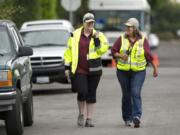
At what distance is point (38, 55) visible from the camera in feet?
69.5

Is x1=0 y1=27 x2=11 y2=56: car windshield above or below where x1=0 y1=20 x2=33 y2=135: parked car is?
above

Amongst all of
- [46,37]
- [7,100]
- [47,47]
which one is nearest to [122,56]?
[7,100]

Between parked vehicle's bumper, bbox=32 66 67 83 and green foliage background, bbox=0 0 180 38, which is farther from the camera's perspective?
green foliage background, bbox=0 0 180 38

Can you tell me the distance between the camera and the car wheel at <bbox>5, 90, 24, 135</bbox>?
1259 centimetres

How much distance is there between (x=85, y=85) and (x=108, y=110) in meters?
3.16

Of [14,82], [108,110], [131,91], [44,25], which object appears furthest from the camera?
[44,25]

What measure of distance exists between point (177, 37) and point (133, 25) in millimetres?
91457

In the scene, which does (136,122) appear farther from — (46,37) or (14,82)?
(46,37)

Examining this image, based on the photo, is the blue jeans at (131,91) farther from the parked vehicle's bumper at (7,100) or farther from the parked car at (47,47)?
the parked car at (47,47)

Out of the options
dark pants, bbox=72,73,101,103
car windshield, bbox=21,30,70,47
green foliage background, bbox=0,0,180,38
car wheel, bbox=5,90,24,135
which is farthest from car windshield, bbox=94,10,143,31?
car wheel, bbox=5,90,24,135

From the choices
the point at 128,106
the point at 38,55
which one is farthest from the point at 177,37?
the point at 128,106

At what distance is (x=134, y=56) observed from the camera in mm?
14141

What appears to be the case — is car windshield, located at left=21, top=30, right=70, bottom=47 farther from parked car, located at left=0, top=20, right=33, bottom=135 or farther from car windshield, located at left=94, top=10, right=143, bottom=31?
car windshield, located at left=94, top=10, right=143, bottom=31

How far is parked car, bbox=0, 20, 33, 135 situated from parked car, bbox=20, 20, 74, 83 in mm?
5964
